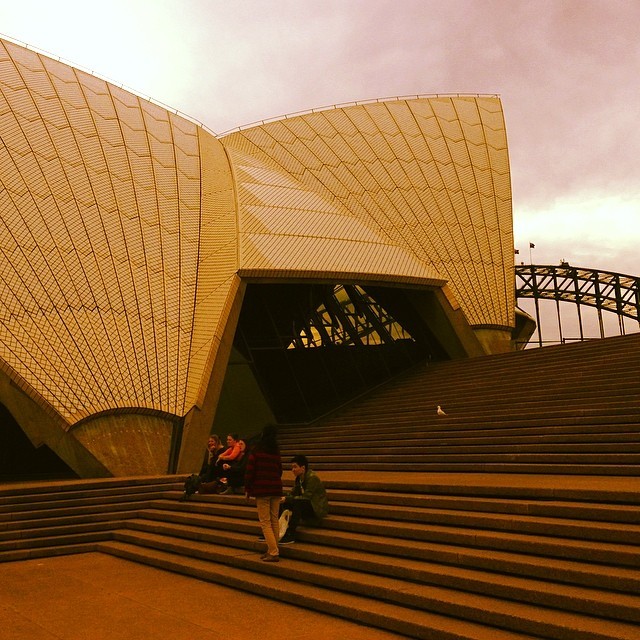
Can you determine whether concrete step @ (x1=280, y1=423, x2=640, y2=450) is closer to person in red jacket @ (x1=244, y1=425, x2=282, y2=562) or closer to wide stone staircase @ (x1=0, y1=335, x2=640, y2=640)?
wide stone staircase @ (x1=0, y1=335, x2=640, y2=640)

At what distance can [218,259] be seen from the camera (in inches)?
583

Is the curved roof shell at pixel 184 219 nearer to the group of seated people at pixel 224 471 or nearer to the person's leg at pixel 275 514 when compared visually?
the group of seated people at pixel 224 471

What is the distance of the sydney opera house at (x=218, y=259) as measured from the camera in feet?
38.3

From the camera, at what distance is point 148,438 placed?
38.3 feet

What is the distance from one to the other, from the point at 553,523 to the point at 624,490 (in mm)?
871

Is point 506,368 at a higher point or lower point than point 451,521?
higher

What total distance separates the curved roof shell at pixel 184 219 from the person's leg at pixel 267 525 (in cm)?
527

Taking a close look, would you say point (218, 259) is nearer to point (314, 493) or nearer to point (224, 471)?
point (224, 471)

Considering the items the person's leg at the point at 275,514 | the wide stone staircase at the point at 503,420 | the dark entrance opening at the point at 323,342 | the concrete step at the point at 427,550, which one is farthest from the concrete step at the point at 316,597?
the dark entrance opening at the point at 323,342

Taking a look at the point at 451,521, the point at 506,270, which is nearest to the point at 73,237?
the point at 451,521

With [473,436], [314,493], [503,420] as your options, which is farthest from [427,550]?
[503,420]

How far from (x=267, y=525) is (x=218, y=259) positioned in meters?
8.88

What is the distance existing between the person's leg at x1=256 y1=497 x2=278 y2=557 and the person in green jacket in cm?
30

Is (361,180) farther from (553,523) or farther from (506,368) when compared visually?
(553,523)
